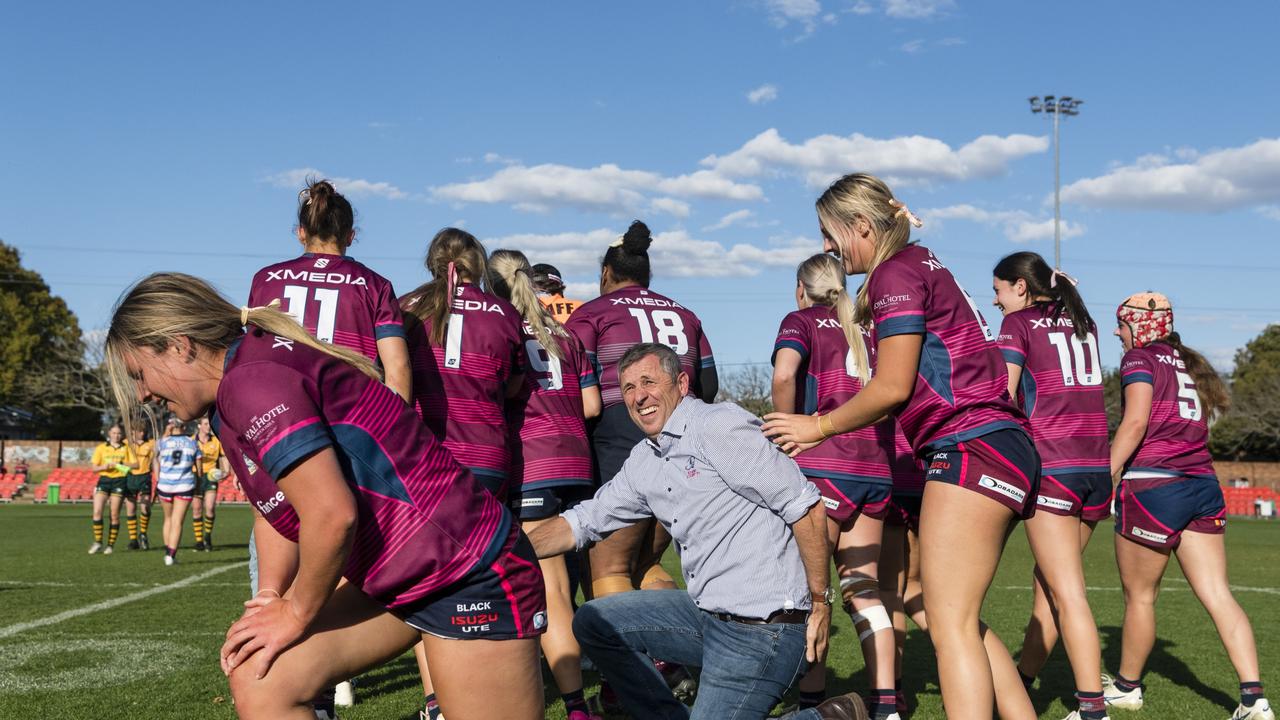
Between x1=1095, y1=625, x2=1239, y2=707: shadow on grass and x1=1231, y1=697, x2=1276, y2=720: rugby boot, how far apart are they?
0.53 m

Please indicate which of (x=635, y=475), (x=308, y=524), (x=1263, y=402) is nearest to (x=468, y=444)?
(x=635, y=475)

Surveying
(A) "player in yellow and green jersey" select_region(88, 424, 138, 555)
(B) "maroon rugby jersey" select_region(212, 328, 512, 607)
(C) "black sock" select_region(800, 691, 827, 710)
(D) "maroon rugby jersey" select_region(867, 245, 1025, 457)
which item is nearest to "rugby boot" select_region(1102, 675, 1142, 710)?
(C) "black sock" select_region(800, 691, 827, 710)

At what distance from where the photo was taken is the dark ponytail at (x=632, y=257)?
253 inches

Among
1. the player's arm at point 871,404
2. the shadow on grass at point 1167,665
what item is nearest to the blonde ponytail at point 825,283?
the player's arm at point 871,404

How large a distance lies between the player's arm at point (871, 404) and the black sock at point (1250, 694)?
332cm

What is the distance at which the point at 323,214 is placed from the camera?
16.9ft

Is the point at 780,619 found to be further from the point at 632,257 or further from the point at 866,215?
the point at 632,257

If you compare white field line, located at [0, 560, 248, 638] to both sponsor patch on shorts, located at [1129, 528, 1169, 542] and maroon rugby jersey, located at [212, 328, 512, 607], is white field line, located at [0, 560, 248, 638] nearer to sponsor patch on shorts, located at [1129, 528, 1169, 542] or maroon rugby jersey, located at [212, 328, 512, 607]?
maroon rugby jersey, located at [212, 328, 512, 607]

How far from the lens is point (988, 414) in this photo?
3971 mm

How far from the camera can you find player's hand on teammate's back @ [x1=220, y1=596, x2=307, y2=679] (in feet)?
9.37

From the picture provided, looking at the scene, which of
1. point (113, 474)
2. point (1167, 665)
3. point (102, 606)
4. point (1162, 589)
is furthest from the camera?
point (113, 474)

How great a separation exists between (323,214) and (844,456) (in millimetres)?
2832

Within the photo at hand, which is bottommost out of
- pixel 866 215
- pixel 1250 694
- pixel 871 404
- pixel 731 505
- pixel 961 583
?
pixel 1250 694

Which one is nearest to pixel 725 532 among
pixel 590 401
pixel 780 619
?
pixel 780 619
